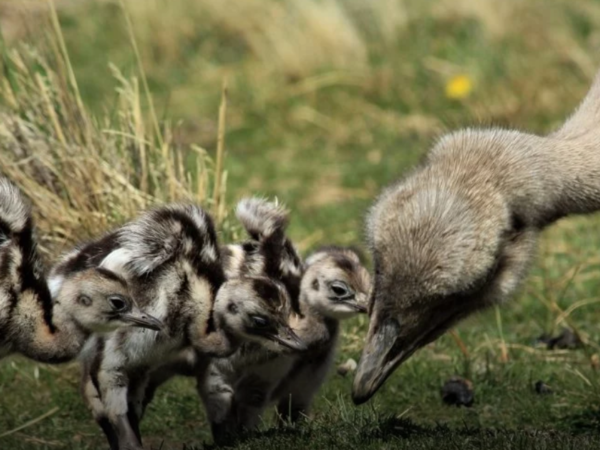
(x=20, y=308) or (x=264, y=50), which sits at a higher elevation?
(x=20, y=308)

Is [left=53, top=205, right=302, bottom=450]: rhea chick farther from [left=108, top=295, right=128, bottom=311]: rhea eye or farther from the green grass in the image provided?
the green grass

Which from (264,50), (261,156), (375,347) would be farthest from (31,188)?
(264,50)

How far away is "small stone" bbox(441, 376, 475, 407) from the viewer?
745 cm

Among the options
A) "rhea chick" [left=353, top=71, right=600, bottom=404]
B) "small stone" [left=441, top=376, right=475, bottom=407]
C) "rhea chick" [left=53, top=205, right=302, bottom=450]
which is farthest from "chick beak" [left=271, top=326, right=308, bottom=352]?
"rhea chick" [left=353, top=71, right=600, bottom=404]

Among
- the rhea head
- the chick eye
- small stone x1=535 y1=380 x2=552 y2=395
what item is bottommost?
small stone x1=535 y1=380 x2=552 y2=395

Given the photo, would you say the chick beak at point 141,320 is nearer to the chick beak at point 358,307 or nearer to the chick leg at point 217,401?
the chick leg at point 217,401

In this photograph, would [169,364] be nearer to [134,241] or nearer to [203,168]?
[134,241]

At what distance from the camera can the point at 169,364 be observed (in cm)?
656

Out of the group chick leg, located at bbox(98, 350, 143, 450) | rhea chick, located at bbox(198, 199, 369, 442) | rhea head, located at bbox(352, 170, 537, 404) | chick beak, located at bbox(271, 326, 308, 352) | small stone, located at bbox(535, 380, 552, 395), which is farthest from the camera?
small stone, located at bbox(535, 380, 552, 395)

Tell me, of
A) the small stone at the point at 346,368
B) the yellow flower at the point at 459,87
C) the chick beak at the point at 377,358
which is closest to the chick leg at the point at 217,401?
the small stone at the point at 346,368

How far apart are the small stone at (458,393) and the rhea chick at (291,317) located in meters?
0.86

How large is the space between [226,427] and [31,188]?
7.59 feet

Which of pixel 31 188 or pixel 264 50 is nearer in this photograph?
pixel 31 188

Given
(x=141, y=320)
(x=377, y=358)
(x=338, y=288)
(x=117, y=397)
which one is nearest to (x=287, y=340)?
(x=338, y=288)
